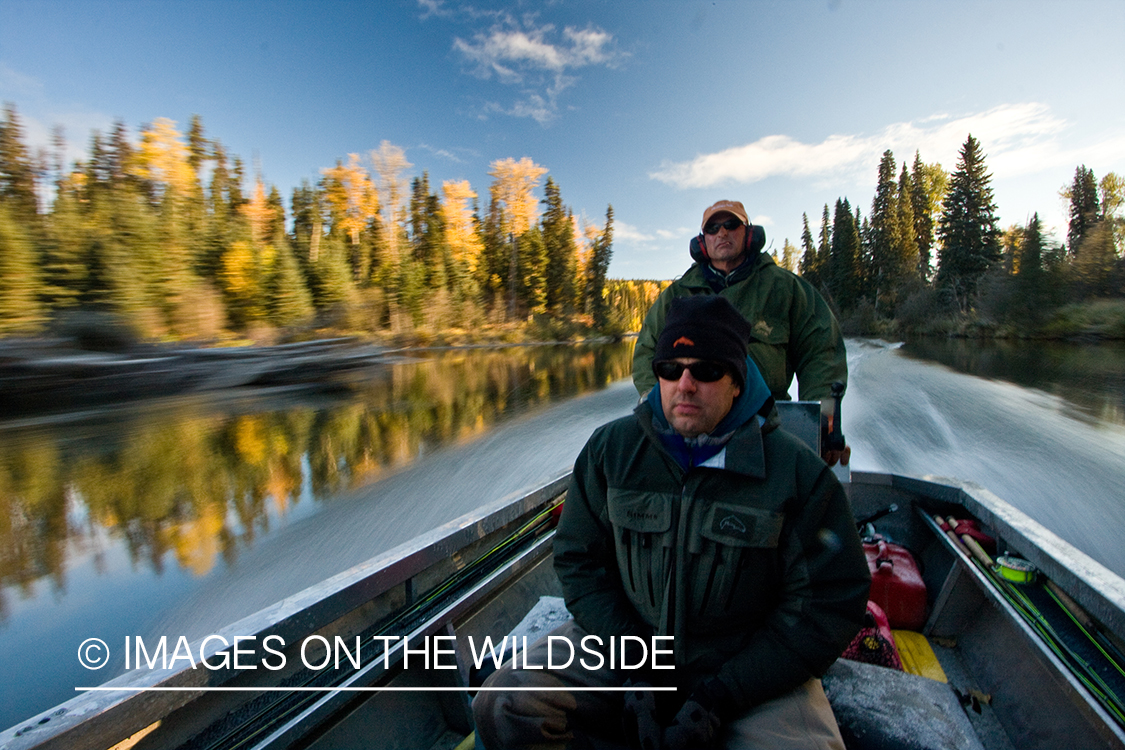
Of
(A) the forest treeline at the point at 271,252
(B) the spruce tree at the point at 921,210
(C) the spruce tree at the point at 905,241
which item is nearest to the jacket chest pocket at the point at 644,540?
(A) the forest treeline at the point at 271,252

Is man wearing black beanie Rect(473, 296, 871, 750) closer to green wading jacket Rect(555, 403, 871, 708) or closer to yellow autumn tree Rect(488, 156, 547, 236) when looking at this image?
green wading jacket Rect(555, 403, 871, 708)

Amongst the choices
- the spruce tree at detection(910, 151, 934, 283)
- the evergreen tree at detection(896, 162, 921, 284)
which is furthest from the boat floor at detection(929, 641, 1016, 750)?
the spruce tree at detection(910, 151, 934, 283)

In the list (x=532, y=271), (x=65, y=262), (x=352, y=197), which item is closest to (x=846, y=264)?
(x=532, y=271)

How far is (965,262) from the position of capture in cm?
4591

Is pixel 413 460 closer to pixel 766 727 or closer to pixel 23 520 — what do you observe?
pixel 23 520

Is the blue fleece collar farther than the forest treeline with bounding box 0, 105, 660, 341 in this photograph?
No

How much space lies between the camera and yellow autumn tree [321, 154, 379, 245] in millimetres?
45312

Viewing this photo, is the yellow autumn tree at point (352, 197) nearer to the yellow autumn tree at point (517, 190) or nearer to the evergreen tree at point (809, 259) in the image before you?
the yellow autumn tree at point (517, 190)

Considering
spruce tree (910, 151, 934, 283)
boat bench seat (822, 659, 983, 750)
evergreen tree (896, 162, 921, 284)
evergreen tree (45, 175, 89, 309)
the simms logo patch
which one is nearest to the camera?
the simms logo patch

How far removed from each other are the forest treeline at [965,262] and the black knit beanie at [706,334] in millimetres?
35796

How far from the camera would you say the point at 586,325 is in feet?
201

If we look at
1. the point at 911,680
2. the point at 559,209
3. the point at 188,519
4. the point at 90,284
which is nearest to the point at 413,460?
the point at 188,519

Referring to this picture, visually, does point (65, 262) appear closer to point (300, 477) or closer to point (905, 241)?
point (300, 477)

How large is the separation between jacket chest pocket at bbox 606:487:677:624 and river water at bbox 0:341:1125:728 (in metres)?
2.37
